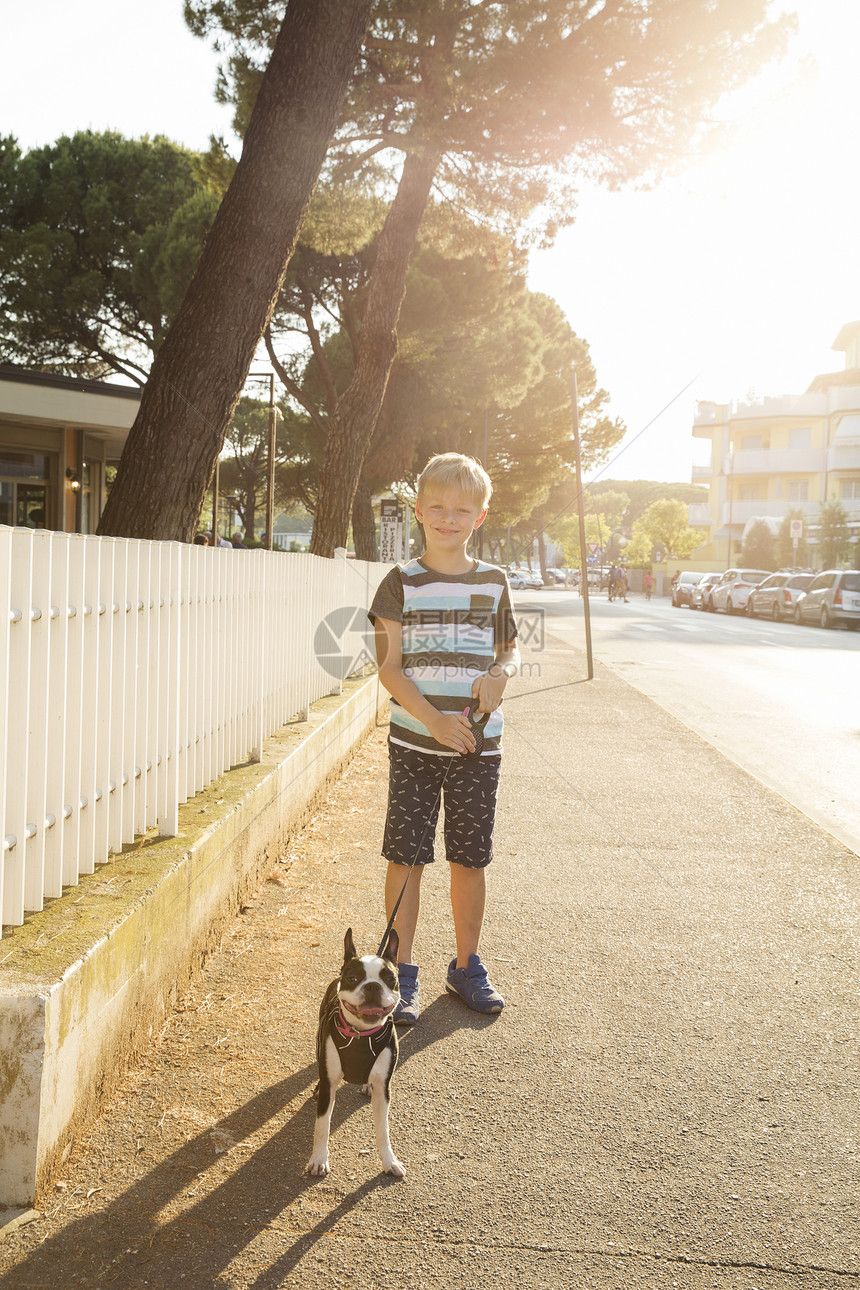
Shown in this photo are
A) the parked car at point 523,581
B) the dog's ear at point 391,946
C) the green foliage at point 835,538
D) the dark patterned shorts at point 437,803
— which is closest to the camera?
the dog's ear at point 391,946

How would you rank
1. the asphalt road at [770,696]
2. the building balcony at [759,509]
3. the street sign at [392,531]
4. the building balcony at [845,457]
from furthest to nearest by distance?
the building balcony at [759,509], the building balcony at [845,457], the street sign at [392,531], the asphalt road at [770,696]

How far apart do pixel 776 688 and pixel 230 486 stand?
41902 mm

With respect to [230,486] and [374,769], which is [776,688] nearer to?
[374,769]

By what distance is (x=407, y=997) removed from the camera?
331cm

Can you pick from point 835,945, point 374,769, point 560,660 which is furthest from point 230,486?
point 835,945

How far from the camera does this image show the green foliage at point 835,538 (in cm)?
4678

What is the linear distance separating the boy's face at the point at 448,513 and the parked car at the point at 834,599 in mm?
28259

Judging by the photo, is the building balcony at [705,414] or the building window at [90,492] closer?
the building window at [90,492]

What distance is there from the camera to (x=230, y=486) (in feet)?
170

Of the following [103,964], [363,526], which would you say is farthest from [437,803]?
[363,526]

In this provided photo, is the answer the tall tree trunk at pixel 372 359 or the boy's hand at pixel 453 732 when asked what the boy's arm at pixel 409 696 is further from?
the tall tree trunk at pixel 372 359

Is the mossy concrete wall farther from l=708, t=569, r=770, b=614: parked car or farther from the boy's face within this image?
l=708, t=569, r=770, b=614: parked car

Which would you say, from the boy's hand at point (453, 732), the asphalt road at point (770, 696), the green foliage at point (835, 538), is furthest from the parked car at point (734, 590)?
the boy's hand at point (453, 732)

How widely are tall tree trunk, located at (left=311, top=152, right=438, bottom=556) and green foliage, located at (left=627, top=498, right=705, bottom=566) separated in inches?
2610
